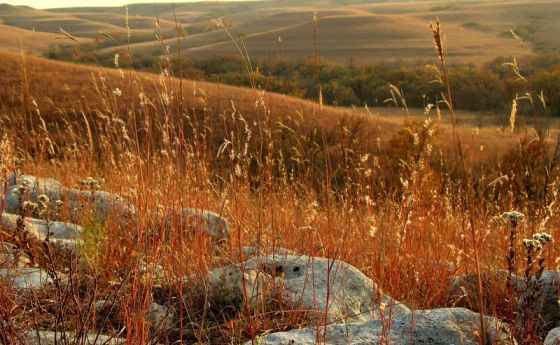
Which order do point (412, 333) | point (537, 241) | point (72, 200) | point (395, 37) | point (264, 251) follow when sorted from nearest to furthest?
point (537, 241), point (412, 333), point (264, 251), point (72, 200), point (395, 37)

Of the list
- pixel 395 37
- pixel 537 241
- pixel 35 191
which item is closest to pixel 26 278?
pixel 35 191

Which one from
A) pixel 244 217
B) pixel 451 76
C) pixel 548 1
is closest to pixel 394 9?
pixel 548 1

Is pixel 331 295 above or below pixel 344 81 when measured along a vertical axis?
above

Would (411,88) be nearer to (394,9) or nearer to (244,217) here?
(244,217)

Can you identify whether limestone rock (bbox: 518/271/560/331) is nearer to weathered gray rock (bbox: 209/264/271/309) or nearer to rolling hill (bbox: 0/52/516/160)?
weathered gray rock (bbox: 209/264/271/309)

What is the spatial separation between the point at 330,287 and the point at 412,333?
0.70m

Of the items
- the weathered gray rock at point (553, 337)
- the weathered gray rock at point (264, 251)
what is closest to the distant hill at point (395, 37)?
the weathered gray rock at point (264, 251)

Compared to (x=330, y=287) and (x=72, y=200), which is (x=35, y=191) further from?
(x=330, y=287)

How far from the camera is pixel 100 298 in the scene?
9.30 ft

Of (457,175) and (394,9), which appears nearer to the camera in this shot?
(457,175)

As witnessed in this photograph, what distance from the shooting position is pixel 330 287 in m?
2.94

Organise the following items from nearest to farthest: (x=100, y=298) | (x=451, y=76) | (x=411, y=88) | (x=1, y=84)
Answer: (x=100, y=298)
(x=1, y=84)
(x=411, y=88)
(x=451, y=76)

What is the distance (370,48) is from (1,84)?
142ft

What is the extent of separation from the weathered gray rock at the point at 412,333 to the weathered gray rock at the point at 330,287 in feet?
1.16
